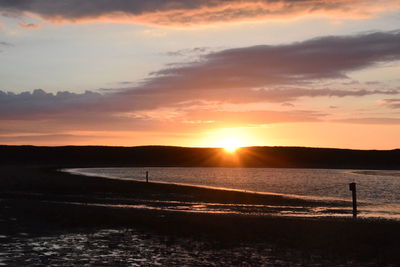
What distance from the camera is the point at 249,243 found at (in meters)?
19.4

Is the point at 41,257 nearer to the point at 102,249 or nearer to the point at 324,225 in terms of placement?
the point at 102,249

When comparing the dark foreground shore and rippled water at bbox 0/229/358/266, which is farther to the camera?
the dark foreground shore

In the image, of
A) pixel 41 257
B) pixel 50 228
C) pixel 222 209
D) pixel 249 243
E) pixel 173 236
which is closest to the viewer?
pixel 41 257

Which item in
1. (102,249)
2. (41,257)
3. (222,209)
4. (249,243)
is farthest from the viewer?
(222,209)

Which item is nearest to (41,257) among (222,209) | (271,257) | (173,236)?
(173,236)

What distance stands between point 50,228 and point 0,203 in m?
11.8

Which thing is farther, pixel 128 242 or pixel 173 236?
pixel 173 236

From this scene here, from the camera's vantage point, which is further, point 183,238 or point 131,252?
point 183,238

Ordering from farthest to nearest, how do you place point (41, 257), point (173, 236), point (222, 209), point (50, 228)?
point (222, 209)
point (50, 228)
point (173, 236)
point (41, 257)

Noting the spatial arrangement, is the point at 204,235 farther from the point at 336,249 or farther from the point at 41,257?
the point at 41,257

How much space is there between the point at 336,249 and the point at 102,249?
27.7 ft

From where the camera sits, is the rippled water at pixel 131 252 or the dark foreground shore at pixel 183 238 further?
the dark foreground shore at pixel 183 238

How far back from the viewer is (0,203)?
32.5m

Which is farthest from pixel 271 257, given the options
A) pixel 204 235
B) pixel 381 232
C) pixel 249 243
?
pixel 381 232
